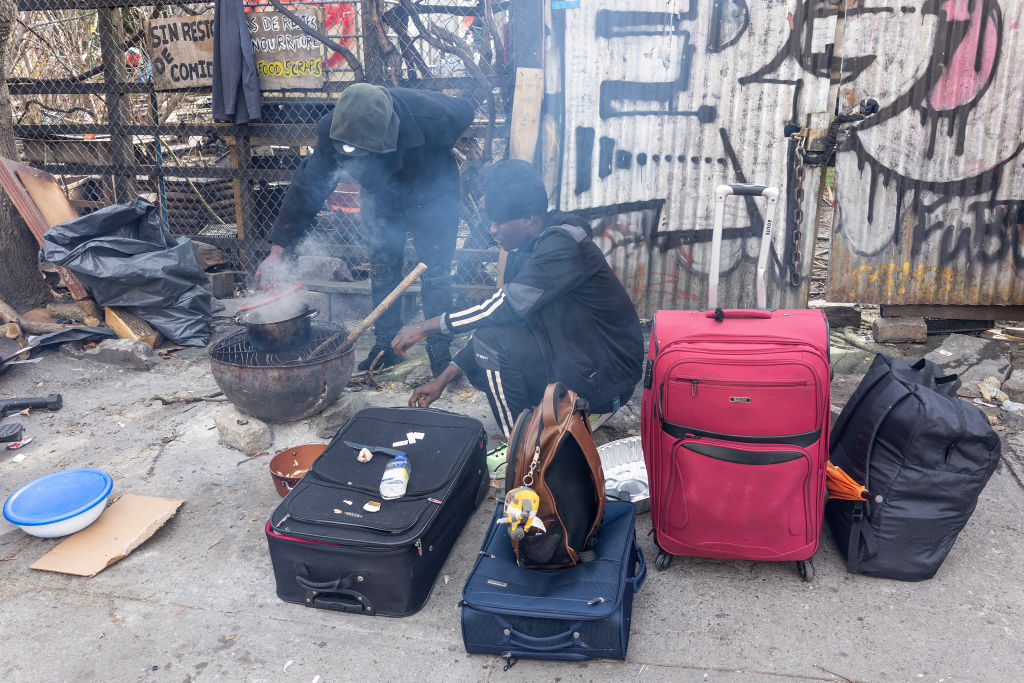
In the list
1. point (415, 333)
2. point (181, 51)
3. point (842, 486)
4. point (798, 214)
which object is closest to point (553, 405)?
point (415, 333)

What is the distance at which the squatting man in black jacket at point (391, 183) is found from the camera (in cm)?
412

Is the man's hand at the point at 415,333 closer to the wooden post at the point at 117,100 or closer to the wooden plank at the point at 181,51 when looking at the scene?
the wooden plank at the point at 181,51

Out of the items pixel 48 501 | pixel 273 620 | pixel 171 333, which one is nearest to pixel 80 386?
pixel 171 333

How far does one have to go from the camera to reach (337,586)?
8.69 ft

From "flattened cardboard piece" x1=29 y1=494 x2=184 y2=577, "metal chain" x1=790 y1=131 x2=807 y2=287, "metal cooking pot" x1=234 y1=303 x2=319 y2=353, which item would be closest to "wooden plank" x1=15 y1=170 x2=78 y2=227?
"metal cooking pot" x1=234 y1=303 x2=319 y2=353

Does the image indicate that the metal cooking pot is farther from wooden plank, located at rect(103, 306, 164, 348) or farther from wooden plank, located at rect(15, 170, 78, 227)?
wooden plank, located at rect(15, 170, 78, 227)

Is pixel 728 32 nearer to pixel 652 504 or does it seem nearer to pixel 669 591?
pixel 652 504

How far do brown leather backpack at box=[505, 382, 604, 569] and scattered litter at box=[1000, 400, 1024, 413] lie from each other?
3.17 metres

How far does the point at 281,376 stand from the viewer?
3.95 metres

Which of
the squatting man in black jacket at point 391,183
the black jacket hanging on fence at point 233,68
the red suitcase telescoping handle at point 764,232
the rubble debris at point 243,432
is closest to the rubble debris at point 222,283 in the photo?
the black jacket hanging on fence at point 233,68

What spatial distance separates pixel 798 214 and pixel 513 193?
2680mm

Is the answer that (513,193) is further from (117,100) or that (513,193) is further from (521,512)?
(117,100)

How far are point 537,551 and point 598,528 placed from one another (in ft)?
1.10

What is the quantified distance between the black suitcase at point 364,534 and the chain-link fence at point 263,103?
119 inches
